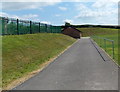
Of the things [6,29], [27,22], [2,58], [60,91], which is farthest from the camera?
[27,22]

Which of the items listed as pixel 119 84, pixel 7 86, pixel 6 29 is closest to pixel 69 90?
pixel 119 84

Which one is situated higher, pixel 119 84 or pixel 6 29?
pixel 6 29

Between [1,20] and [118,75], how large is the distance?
20542 mm

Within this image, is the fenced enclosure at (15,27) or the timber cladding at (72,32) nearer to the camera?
the fenced enclosure at (15,27)

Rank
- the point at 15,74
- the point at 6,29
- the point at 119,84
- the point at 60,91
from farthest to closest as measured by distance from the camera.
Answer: the point at 6,29 → the point at 15,74 → the point at 119,84 → the point at 60,91

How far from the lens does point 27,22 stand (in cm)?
4259

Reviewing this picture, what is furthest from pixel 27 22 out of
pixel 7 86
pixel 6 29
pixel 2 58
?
pixel 7 86

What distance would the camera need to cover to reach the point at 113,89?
29.1 ft

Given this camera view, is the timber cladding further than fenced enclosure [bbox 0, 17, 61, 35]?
Yes

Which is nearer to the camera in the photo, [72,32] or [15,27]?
[15,27]

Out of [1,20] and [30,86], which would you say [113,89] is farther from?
[1,20]

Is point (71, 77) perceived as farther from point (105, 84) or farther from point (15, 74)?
point (15, 74)

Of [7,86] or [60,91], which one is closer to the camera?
[60,91]

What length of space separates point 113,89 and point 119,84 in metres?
0.92
